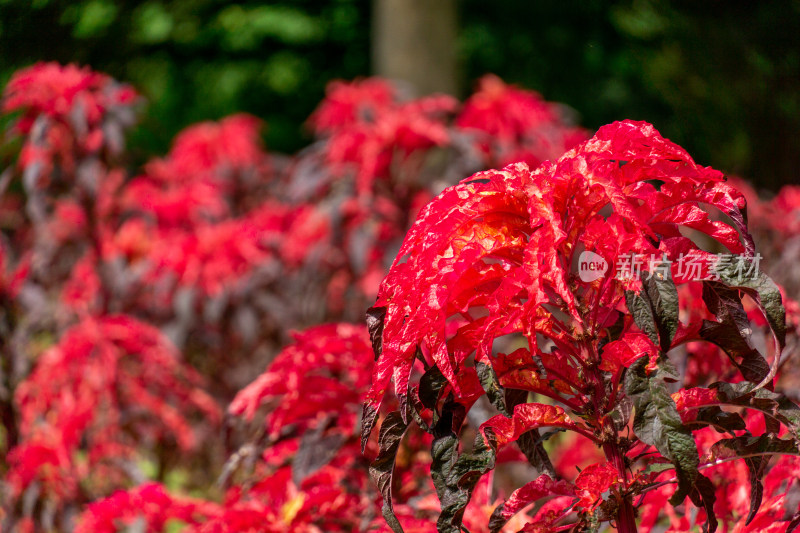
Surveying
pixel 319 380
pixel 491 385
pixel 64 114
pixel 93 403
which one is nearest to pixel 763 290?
pixel 491 385

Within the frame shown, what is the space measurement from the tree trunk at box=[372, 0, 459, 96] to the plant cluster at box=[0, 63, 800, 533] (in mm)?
1316

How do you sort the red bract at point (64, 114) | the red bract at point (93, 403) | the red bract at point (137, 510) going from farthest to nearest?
the red bract at point (64, 114)
the red bract at point (93, 403)
the red bract at point (137, 510)

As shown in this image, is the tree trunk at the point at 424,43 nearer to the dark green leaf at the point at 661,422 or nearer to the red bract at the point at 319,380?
the red bract at the point at 319,380

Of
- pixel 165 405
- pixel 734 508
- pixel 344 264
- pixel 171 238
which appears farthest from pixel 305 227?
pixel 734 508

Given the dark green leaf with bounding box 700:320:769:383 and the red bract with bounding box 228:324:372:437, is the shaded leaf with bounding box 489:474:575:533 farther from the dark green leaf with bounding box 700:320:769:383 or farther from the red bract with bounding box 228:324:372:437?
the red bract with bounding box 228:324:372:437

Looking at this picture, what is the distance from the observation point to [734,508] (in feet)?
3.36

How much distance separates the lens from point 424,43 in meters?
4.25

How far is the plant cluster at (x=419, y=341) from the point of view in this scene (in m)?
0.77

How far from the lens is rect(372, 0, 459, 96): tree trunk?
4.25 meters

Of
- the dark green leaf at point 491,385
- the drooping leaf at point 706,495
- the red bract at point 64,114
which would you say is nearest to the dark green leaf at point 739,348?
the drooping leaf at point 706,495

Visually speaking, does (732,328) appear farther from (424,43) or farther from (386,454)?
(424,43)

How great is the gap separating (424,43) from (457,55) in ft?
0.80

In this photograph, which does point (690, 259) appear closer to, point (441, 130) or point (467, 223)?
point (467, 223)

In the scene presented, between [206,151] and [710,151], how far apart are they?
93.0 inches
